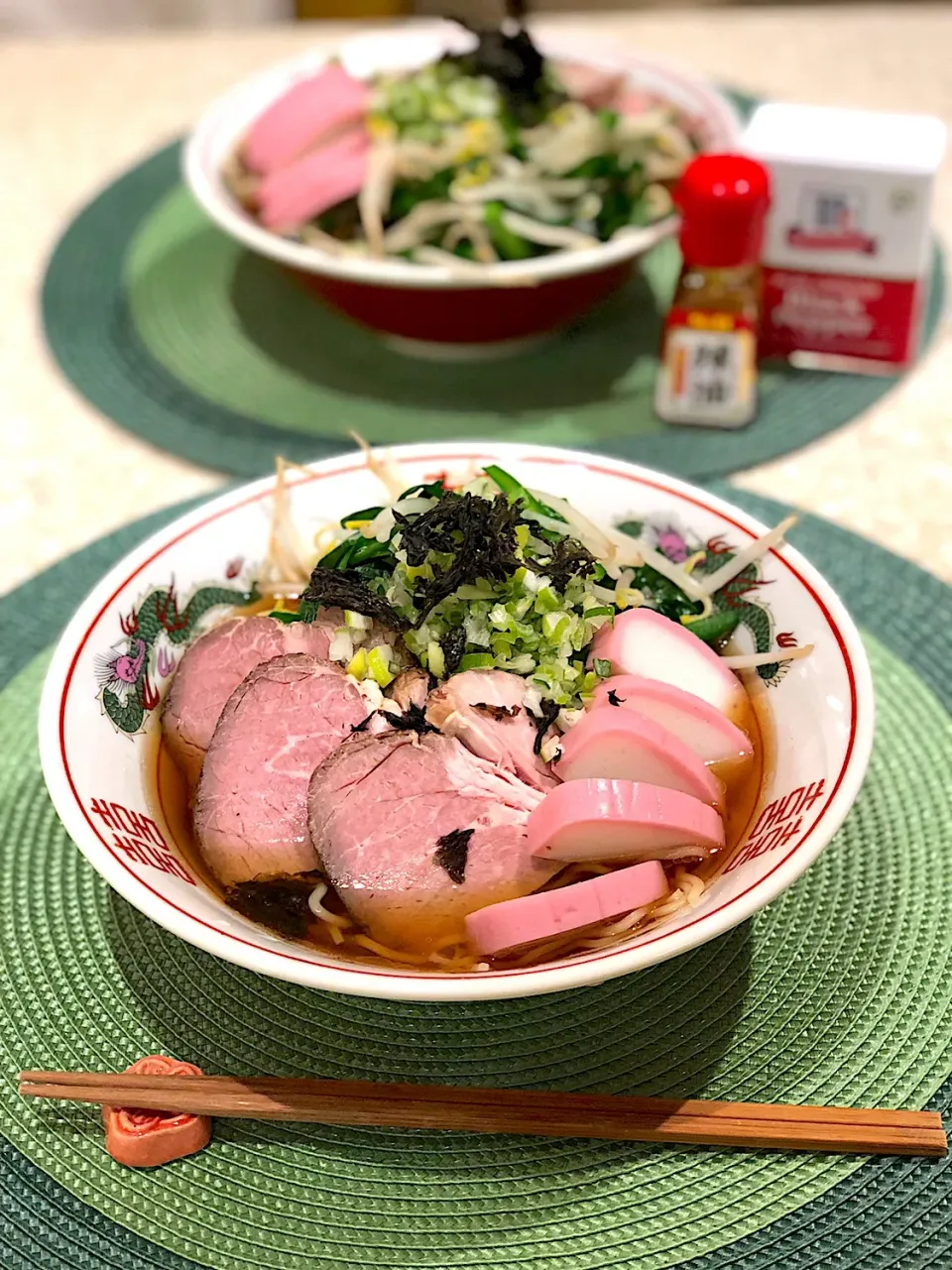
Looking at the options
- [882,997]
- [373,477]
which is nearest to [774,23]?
[373,477]

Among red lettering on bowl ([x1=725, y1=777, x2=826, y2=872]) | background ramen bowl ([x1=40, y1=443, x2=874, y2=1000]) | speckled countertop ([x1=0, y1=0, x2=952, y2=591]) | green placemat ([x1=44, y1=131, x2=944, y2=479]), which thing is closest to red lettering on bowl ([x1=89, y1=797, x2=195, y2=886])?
background ramen bowl ([x1=40, y1=443, x2=874, y2=1000])

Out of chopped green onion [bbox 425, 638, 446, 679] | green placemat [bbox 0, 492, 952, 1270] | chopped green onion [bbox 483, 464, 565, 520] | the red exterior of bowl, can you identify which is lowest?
green placemat [bbox 0, 492, 952, 1270]

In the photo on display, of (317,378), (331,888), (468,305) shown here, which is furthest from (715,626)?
(317,378)

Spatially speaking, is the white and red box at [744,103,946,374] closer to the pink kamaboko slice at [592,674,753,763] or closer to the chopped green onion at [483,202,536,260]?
the chopped green onion at [483,202,536,260]

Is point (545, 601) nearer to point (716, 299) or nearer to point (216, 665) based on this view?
point (216, 665)

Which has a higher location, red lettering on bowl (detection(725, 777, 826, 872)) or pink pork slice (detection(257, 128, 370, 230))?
pink pork slice (detection(257, 128, 370, 230))

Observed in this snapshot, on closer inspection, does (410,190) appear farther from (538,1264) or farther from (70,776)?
(538,1264)
